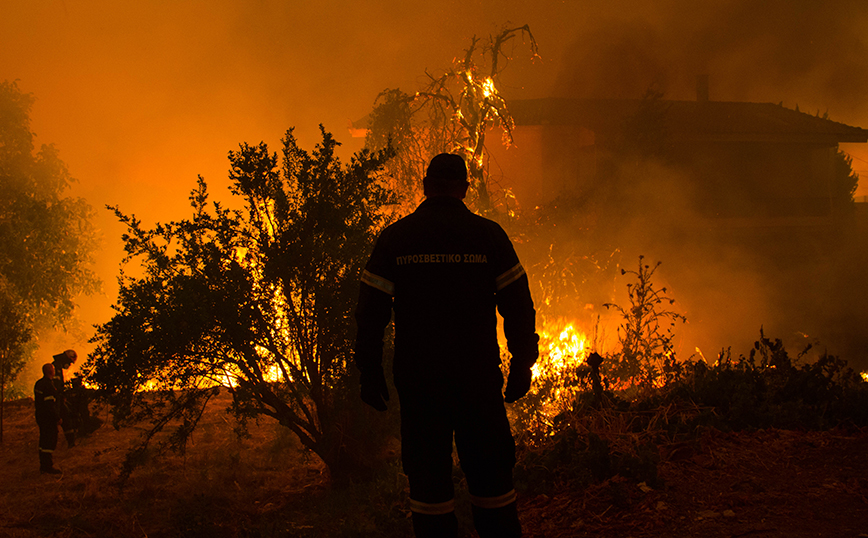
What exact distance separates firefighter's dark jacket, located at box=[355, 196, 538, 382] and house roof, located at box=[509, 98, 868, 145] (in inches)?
647

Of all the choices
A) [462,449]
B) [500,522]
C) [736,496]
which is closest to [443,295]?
[462,449]

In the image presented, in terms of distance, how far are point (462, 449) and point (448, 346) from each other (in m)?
0.49

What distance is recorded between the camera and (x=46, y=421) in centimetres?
726

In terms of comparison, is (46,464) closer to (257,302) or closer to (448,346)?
(257,302)

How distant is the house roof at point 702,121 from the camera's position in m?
19.7

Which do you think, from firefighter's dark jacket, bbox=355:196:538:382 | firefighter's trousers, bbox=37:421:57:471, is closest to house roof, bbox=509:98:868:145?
firefighter's trousers, bbox=37:421:57:471

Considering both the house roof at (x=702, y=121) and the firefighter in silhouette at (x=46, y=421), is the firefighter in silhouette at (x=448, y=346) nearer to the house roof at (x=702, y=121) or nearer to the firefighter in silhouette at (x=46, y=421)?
→ the firefighter in silhouette at (x=46, y=421)

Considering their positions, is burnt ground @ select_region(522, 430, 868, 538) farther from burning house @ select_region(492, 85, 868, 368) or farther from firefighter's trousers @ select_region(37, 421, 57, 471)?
burning house @ select_region(492, 85, 868, 368)

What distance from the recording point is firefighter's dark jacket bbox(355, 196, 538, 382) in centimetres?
262

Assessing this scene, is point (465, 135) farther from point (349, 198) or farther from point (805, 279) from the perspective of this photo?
point (805, 279)

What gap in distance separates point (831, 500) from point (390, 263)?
293cm

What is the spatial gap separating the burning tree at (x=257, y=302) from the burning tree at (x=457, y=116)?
179 inches

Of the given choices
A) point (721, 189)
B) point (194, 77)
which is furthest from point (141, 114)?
point (721, 189)

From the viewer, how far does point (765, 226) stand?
19.7 metres
